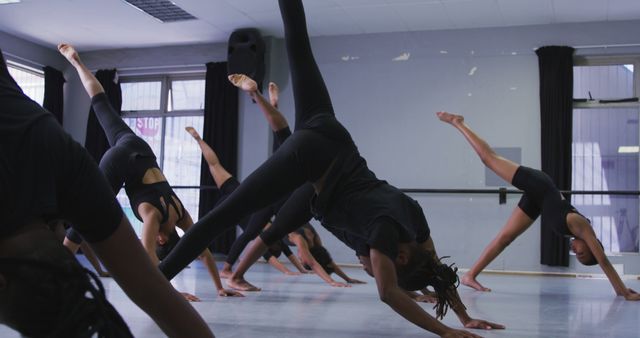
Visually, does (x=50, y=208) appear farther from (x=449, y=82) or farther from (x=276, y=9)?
(x=449, y=82)

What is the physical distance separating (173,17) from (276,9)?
1.25m

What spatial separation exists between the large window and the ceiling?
0.67 meters

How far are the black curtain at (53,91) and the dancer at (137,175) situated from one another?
5633 millimetres

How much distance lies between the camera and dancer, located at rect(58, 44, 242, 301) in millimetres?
3201

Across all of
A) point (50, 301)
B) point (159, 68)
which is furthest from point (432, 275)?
point (159, 68)

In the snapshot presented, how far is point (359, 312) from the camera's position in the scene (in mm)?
2936

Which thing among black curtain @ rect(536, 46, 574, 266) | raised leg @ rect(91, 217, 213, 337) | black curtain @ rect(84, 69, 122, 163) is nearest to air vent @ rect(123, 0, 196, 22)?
black curtain @ rect(84, 69, 122, 163)

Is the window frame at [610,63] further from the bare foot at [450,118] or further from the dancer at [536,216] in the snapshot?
the bare foot at [450,118]

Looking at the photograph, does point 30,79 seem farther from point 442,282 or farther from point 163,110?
point 442,282

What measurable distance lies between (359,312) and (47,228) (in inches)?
83.8

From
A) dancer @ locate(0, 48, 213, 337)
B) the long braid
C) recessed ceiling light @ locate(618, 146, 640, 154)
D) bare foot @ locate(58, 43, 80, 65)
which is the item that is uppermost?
bare foot @ locate(58, 43, 80, 65)

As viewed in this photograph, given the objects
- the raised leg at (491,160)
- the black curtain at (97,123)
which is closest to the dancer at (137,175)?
the raised leg at (491,160)

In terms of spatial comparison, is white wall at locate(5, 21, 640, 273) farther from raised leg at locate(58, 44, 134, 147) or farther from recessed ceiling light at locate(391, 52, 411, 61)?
raised leg at locate(58, 44, 134, 147)

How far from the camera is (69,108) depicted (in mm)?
8844
